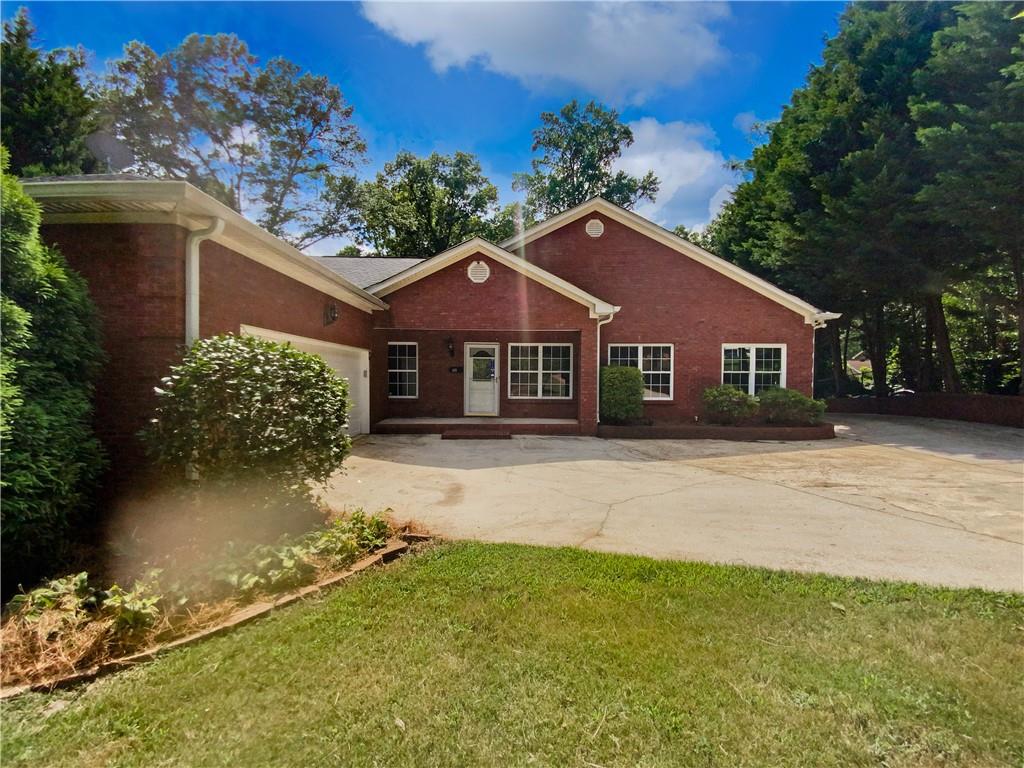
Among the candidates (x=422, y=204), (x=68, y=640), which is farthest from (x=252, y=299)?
(x=422, y=204)

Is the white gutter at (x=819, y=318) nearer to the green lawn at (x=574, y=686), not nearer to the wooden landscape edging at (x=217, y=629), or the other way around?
the green lawn at (x=574, y=686)

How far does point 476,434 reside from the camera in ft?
37.8

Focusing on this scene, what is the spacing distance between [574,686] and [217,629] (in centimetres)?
227

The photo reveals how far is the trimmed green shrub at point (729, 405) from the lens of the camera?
12.7m

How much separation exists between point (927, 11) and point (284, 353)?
76.2 feet

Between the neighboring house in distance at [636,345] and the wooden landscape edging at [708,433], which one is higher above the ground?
the neighboring house in distance at [636,345]

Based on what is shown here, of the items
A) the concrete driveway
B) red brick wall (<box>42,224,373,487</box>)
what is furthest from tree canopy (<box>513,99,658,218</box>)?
red brick wall (<box>42,224,373,487</box>)

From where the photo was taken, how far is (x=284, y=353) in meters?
4.76

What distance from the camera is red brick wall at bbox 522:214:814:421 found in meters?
13.8

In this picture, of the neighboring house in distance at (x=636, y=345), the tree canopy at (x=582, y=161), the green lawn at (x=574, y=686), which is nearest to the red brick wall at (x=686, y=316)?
the neighboring house in distance at (x=636, y=345)

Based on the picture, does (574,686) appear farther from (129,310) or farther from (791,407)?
(791,407)

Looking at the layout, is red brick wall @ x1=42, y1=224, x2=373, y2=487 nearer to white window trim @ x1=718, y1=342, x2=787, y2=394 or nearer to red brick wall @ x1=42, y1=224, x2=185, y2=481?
red brick wall @ x1=42, y1=224, x2=185, y2=481

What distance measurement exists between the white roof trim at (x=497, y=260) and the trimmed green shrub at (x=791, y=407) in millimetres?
5104

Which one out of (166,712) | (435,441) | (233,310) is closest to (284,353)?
(233,310)
